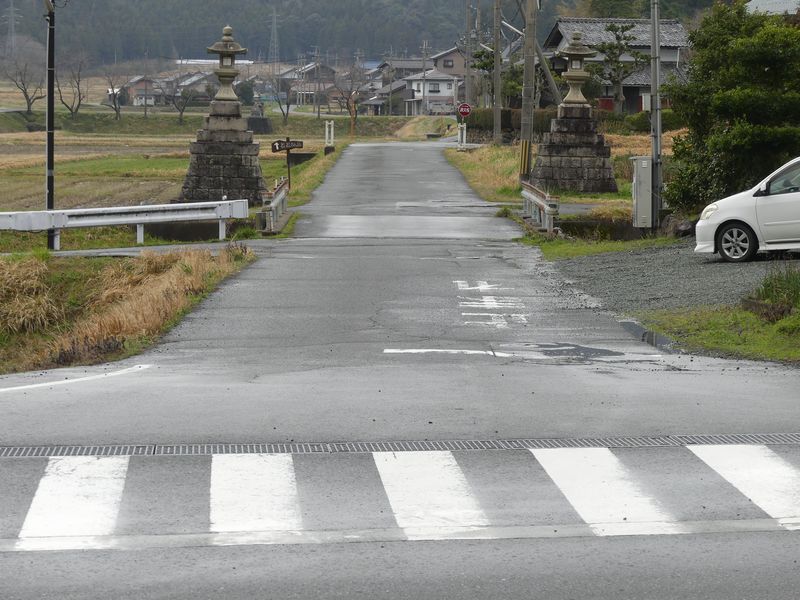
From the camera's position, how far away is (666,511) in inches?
284

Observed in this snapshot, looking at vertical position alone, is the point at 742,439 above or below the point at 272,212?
below

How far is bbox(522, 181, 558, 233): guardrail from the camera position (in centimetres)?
2975

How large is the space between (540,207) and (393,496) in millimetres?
24391

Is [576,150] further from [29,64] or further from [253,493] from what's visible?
[29,64]

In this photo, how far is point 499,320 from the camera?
17.1 metres

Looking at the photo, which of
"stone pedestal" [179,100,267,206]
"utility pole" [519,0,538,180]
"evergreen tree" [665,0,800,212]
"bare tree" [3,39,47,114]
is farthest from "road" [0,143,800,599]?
"bare tree" [3,39,47,114]

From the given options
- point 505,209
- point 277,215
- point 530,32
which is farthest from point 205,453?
point 530,32

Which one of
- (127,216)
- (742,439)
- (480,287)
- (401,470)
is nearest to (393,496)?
(401,470)

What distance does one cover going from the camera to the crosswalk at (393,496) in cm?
681

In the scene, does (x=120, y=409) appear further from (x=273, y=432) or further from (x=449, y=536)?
(x=449, y=536)

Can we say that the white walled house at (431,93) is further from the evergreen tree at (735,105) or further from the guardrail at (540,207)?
the evergreen tree at (735,105)

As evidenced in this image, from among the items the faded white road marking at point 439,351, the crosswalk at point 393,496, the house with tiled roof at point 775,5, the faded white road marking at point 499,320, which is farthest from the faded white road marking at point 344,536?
the house with tiled roof at point 775,5

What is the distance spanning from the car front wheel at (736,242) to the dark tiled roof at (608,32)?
63.2m

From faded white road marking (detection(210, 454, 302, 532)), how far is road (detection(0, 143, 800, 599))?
0.02 metres
